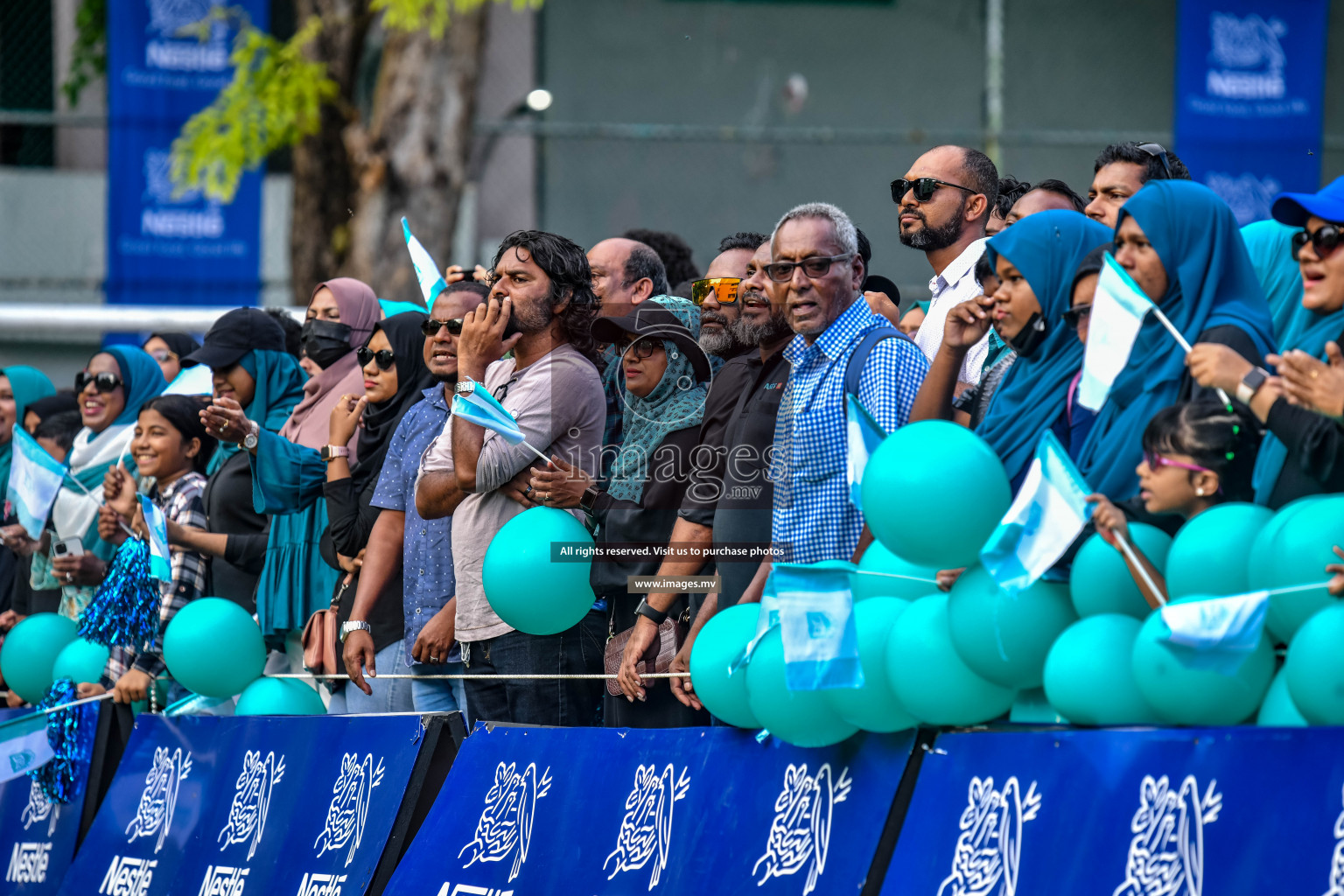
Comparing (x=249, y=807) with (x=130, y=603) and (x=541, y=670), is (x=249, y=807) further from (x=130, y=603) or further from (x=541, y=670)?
(x=541, y=670)

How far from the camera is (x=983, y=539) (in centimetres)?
368

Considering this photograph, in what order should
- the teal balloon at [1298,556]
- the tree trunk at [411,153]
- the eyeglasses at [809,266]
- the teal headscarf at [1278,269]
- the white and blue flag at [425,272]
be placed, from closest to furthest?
the teal balloon at [1298,556]
the teal headscarf at [1278,269]
the eyeglasses at [809,266]
the white and blue flag at [425,272]
the tree trunk at [411,153]

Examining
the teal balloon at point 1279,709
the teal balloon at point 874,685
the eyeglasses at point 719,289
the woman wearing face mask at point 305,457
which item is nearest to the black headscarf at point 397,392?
the woman wearing face mask at point 305,457

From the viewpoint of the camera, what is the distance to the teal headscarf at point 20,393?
28.7ft

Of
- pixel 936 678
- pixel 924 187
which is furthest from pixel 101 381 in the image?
pixel 936 678

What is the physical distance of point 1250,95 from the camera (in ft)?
44.2

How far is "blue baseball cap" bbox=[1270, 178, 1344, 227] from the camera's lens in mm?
3533

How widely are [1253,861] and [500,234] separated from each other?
13.0 meters

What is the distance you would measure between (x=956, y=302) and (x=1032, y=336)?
3.50ft

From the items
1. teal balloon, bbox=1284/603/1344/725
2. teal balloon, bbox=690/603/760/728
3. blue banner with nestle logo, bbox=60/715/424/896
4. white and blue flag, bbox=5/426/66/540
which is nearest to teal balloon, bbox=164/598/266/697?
blue banner with nestle logo, bbox=60/715/424/896

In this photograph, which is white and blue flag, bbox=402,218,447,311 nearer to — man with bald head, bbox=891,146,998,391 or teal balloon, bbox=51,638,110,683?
man with bald head, bbox=891,146,998,391

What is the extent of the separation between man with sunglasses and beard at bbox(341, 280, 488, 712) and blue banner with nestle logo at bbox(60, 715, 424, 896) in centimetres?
23

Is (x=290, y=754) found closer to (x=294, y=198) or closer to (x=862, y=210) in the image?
(x=294, y=198)

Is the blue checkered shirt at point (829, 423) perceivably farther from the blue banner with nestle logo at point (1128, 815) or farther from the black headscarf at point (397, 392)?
the black headscarf at point (397, 392)
